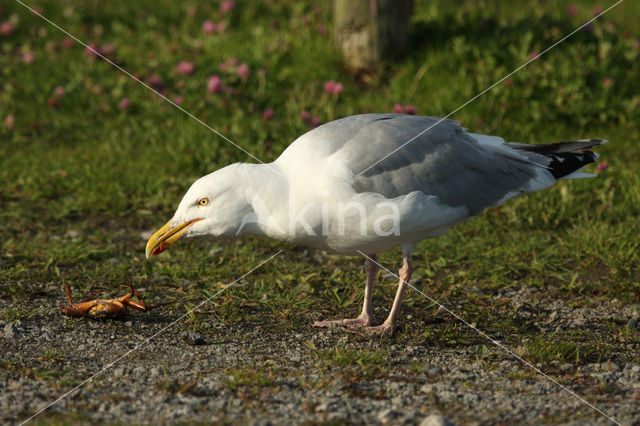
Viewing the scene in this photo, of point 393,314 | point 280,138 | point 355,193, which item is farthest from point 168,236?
point 280,138

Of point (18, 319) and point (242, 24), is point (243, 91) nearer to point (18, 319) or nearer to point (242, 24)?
point (242, 24)

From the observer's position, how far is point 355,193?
4.32 m

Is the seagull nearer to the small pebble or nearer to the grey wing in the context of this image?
the grey wing

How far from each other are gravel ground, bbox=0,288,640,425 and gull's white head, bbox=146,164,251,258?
59cm

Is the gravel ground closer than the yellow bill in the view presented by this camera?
Yes

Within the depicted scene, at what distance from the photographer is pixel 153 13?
381 inches

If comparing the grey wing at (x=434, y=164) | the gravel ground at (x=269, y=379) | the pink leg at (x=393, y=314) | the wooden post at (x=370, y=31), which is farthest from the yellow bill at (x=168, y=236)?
the wooden post at (x=370, y=31)

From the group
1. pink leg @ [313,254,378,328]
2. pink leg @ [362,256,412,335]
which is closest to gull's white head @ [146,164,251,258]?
pink leg @ [313,254,378,328]

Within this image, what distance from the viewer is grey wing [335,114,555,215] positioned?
4.48m

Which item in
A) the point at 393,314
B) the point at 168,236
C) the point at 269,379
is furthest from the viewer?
the point at 393,314

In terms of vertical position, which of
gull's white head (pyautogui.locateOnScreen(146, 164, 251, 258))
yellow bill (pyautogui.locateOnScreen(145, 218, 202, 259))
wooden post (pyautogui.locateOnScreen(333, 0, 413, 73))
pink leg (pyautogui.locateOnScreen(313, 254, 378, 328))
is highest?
wooden post (pyautogui.locateOnScreen(333, 0, 413, 73))

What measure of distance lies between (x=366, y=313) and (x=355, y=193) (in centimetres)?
90

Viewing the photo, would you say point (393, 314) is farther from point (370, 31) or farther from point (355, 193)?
point (370, 31)

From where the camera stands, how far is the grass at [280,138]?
5266 millimetres
